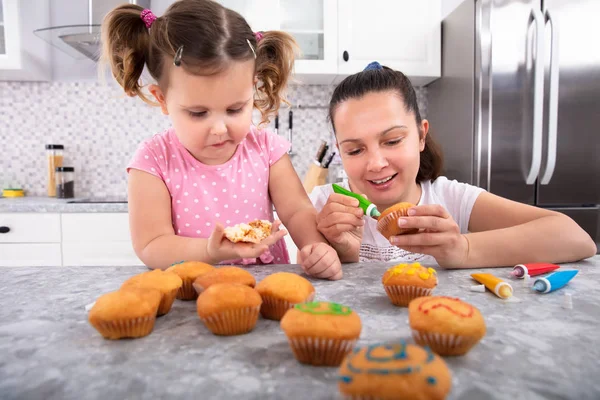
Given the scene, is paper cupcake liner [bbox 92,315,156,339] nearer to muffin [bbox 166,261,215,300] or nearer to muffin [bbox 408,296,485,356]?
muffin [bbox 166,261,215,300]

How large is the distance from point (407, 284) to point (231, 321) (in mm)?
271

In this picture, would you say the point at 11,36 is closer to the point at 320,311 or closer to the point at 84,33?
the point at 84,33

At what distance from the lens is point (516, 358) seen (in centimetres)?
45

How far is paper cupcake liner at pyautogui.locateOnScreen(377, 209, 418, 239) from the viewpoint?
90 centimetres

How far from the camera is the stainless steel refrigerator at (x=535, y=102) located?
86.9 inches

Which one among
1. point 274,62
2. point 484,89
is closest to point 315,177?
point 484,89

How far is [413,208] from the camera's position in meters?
0.89

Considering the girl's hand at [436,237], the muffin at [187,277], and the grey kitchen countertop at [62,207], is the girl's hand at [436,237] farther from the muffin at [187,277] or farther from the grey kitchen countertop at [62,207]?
the grey kitchen countertop at [62,207]

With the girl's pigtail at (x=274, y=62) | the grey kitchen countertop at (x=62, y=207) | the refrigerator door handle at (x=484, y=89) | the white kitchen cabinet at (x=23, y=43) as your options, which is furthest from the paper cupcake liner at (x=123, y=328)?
the white kitchen cabinet at (x=23, y=43)

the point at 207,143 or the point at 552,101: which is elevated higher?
the point at 552,101

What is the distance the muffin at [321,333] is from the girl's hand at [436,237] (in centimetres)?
42

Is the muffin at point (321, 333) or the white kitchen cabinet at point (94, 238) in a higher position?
the muffin at point (321, 333)

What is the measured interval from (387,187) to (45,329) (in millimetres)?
895

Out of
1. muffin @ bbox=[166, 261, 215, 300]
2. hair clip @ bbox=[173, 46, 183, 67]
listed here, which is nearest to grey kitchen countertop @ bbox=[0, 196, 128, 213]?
hair clip @ bbox=[173, 46, 183, 67]
